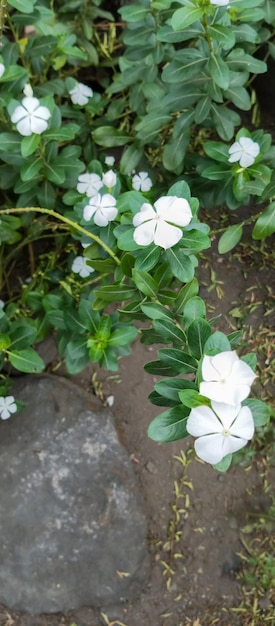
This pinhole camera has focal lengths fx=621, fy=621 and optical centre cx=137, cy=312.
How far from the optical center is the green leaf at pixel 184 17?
59.3 inches

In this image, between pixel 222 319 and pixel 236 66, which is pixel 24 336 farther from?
pixel 236 66

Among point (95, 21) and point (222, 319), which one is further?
point (95, 21)

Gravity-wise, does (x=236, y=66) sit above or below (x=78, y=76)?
above

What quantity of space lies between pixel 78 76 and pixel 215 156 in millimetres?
1040

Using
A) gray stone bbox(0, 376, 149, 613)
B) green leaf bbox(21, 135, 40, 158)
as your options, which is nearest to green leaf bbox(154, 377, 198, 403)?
green leaf bbox(21, 135, 40, 158)

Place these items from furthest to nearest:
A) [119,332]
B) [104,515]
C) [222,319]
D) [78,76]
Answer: [78,76] < [222,319] < [104,515] < [119,332]

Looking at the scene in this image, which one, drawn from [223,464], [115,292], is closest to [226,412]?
[223,464]

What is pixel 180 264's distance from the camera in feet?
4.59

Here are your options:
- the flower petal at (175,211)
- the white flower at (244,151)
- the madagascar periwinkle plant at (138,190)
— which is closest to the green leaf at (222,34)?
the madagascar periwinkle plant at (138,190)

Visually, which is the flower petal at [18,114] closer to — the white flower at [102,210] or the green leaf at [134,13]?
the white flower at [102,210]

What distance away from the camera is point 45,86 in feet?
7.25

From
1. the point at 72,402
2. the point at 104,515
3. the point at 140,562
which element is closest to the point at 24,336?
the point at 72,402

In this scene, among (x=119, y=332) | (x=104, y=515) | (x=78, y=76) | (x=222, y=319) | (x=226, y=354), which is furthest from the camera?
(x=78, y=76)

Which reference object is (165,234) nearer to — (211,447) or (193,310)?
(193,310)
